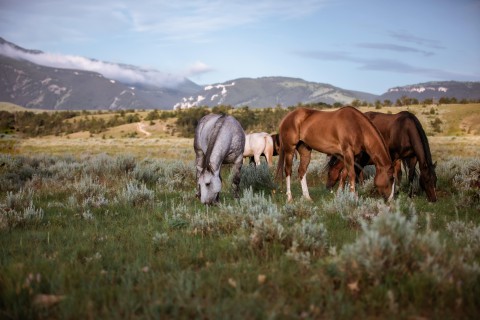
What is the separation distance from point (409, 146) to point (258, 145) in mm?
8538

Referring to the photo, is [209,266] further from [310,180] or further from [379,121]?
[310,180]

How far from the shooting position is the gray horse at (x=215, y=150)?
7551 millimetres

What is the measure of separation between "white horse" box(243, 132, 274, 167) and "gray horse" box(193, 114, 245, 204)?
7.67 m

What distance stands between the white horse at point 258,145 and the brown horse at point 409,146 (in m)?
6.53

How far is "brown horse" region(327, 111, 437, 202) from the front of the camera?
8.21 m

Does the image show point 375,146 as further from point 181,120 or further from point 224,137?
point 181,120

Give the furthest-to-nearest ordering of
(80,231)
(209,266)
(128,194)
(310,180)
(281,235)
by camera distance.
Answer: (310,180)
(128,194)
(80,231)
(281,235)
(209,266)

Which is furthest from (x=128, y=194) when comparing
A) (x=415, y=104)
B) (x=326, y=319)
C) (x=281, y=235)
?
(x=415, y=104)

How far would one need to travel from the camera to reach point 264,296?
10.8ft

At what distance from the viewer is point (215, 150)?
7914mm

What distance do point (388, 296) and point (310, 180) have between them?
33.6 ft

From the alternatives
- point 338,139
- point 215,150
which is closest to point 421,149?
point 338,139

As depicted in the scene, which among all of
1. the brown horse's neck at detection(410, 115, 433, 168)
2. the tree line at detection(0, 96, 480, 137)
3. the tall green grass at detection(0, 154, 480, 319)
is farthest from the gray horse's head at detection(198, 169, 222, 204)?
the tree line at detection(0, 96, 480, 137)

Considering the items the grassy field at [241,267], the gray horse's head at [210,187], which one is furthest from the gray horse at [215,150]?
the grassy field at [241,267]
